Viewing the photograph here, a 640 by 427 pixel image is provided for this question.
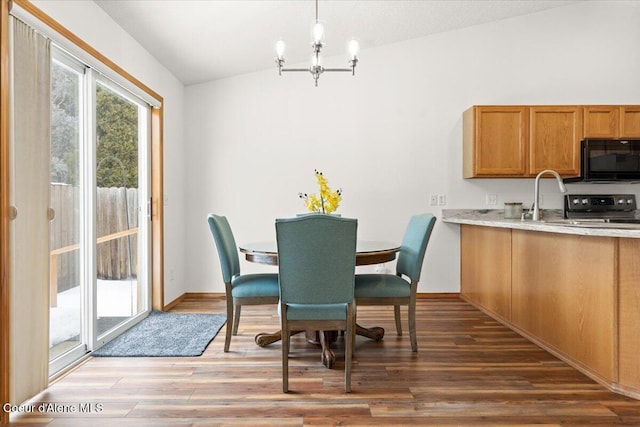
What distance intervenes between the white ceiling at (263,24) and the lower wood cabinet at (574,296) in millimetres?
2148

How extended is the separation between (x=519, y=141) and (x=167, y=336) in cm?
369

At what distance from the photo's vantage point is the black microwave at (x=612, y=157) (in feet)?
13.2

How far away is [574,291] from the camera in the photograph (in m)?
2.59

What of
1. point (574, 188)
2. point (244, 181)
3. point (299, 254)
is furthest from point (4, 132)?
point (574, 188)

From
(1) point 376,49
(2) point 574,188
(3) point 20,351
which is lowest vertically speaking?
(3) point 20,351

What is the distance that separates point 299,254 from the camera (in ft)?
7.18

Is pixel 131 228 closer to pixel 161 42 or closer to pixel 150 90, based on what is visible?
pixel 150 90

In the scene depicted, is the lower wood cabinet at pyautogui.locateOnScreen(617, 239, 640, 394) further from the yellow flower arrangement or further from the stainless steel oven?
the stainless steel oven

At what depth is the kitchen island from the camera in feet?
7.25

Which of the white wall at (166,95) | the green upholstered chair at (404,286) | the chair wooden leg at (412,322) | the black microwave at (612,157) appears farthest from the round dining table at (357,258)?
the black microwave at (612,157)

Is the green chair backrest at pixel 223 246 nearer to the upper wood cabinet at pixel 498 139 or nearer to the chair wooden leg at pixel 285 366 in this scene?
the chair wooden leg at pixel 285 366

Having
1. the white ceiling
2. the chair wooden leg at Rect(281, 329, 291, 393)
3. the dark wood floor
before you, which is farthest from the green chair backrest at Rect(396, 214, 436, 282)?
the white ceiling

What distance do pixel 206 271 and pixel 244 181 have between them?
1083mm

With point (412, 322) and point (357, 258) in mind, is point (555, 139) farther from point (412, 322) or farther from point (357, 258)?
point (357, 258)
